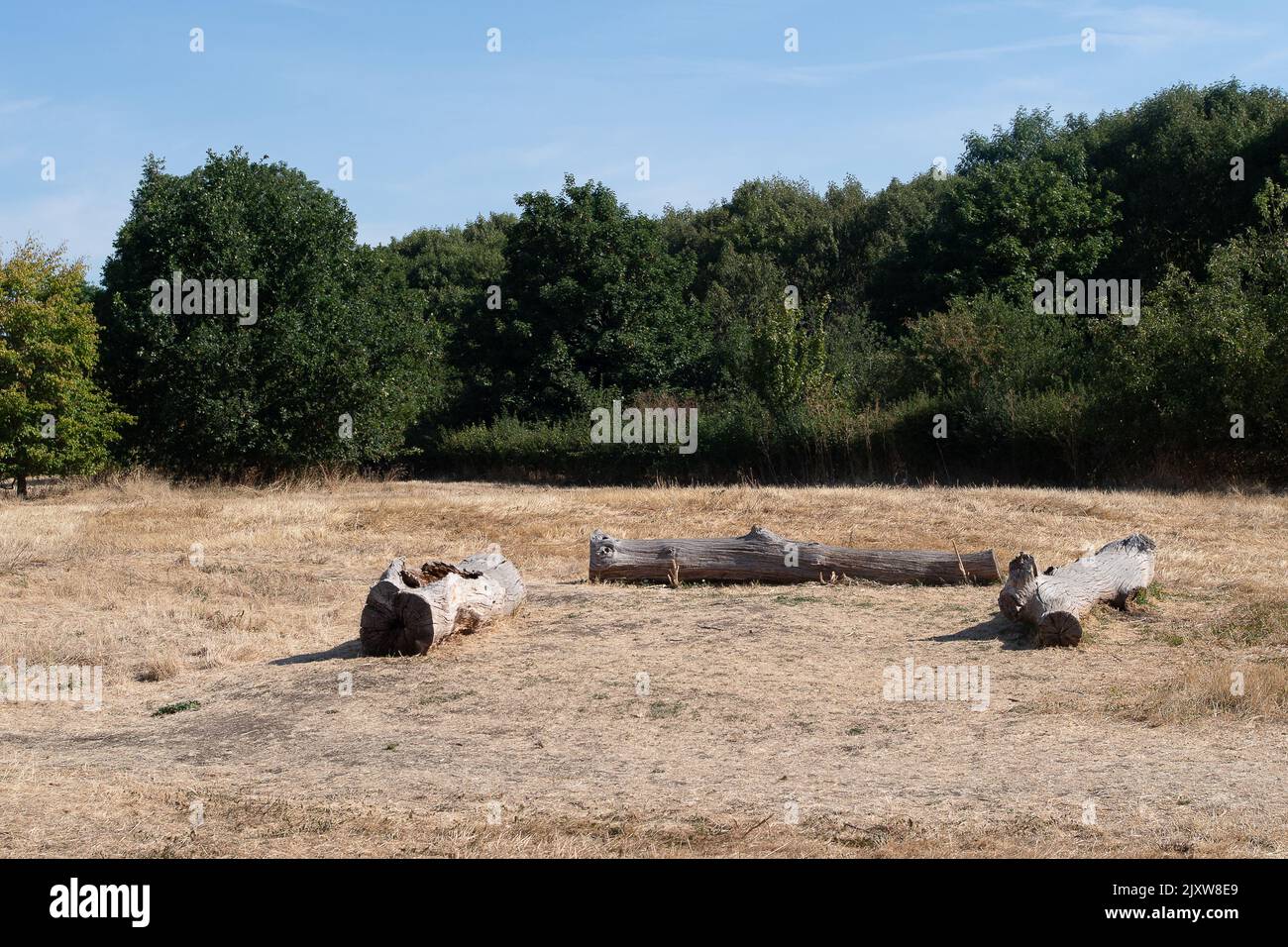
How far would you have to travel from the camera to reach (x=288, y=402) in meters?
34.0

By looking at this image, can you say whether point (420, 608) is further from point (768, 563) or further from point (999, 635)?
point (999, 635)

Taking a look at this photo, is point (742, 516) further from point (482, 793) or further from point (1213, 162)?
point (1213, 162)

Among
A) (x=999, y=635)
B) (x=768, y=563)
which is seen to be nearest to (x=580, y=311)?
(x=768, y=563)

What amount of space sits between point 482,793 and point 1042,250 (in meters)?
37.9

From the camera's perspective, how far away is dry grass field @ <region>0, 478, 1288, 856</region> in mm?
7340

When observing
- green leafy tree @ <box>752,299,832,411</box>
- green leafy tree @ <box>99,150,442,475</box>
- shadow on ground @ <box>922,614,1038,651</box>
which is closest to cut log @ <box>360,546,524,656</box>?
shadow on ground @ <box>922,614,1038,651</box>

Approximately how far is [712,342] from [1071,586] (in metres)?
39.7

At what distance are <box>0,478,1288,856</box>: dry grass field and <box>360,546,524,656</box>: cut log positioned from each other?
24 centimetres

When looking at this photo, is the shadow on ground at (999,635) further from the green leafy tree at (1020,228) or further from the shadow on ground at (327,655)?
the green leafy tree at (1020,228)

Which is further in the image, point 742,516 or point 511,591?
point 742,516

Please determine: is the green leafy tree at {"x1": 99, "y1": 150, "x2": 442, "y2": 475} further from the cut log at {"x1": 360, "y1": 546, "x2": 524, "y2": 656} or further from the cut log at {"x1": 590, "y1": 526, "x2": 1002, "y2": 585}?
the cut log at {"x1": 360, "y1": 546, "x2": 524, "y2": 656}

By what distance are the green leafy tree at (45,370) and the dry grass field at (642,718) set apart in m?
10.0

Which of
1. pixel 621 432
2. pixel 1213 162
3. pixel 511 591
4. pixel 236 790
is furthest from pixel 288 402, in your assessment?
pixel 1213 162

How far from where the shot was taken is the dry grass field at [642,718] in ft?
24.1
